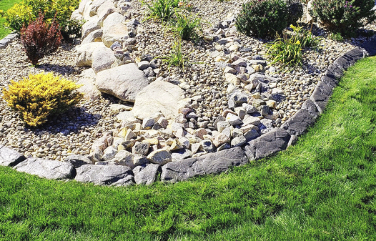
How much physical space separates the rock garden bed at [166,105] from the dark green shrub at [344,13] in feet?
0.99

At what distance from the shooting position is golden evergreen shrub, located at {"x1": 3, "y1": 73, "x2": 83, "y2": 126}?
5.08 meters

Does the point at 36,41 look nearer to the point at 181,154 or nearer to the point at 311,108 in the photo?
the point at 181,154

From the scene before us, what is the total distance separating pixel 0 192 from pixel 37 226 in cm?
74

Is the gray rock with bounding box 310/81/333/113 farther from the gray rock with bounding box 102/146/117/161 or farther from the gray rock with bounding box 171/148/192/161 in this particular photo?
the gray rock with bounding box 102/146/117/161

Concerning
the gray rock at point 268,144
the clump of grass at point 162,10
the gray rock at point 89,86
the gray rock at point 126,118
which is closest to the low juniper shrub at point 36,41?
the gray rock at point 89,86

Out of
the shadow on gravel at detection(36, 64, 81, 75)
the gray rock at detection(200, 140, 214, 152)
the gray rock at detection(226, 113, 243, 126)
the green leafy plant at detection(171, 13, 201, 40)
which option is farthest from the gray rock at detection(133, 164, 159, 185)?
the shadow on gravel at detection(36, 64, 81, 75)

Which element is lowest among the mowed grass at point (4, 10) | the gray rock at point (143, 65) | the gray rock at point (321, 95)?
the mowed grass at point (4, 10)

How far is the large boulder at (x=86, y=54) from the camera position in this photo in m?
6.96

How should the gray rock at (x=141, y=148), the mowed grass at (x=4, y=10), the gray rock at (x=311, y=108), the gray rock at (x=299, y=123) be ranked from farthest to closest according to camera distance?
the mowed grass at (x=4, y=10) → the gray rock at (x=311, y=108) → the gray rock at (x=299, y=123) → the gray rock at (x=141, y=148)

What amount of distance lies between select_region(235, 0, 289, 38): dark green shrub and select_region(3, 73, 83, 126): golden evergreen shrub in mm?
3852

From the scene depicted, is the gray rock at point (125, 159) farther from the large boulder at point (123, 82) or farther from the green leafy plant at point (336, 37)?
the green leafy plant at point (336, 37)

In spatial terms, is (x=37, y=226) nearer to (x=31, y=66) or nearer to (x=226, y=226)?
(x=226, y=226)

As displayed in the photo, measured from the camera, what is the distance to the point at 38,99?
520 cm

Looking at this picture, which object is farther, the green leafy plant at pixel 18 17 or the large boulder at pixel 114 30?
the green leafy plant at pixel 18 17
